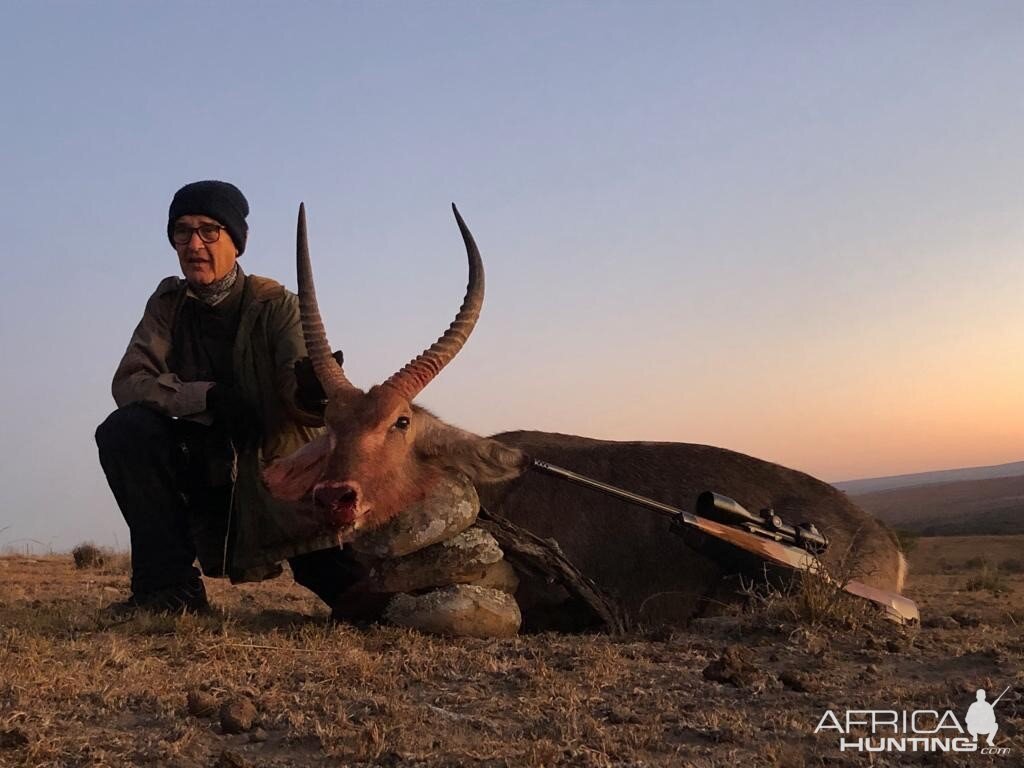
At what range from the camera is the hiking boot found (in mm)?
4734

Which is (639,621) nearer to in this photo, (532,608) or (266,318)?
(532,608)

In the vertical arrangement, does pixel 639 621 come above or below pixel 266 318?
below

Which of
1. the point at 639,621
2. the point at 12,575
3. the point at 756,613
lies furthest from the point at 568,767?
the point at 12,575

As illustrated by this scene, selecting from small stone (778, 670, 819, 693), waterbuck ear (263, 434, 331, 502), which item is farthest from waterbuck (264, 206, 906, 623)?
small stone (778, 670, 819, 693)

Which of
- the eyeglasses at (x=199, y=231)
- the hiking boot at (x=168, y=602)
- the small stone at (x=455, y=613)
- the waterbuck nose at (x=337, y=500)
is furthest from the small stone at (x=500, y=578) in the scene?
the eyeglasses at (x=199, y=231)

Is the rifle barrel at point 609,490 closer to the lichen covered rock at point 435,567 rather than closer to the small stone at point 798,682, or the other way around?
the lichen covered rock at point 435,567

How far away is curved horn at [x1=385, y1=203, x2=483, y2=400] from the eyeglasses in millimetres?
1409

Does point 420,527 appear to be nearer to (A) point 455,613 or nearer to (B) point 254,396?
(A) point 455,613

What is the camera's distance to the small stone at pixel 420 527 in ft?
16.0

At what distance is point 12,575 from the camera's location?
848cm

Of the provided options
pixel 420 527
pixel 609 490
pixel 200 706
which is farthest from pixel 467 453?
pixel 200 706

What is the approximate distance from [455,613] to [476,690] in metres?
1.23

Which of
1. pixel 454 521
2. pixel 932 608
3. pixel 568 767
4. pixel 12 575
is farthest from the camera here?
pixel 12 575

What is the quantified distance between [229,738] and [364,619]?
2126mm
